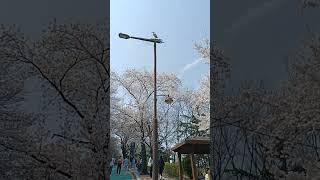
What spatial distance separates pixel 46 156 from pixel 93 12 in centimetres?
127

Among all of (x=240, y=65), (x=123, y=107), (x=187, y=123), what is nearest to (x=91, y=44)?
(x=240, y=65)

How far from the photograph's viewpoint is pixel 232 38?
379cm

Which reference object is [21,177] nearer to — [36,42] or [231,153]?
[36,42]

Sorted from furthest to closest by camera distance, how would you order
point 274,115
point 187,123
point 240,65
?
point 187,123, point 240,65, point 274,115

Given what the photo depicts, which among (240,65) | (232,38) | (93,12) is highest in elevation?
(93,12)

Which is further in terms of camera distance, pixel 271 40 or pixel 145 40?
pixel 145 40

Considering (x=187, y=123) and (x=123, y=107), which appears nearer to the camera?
(x=187, y=123)

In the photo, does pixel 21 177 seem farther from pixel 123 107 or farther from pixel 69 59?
pixel 123 107

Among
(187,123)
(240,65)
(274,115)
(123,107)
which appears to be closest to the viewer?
(274,115)

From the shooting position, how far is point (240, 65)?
12.2 ft

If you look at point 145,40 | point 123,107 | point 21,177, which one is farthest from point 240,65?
point 123,107

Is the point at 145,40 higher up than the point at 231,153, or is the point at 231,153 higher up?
the point at 145,40

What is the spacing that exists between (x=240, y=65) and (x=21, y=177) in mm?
1999

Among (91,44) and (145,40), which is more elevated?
(145,40)
